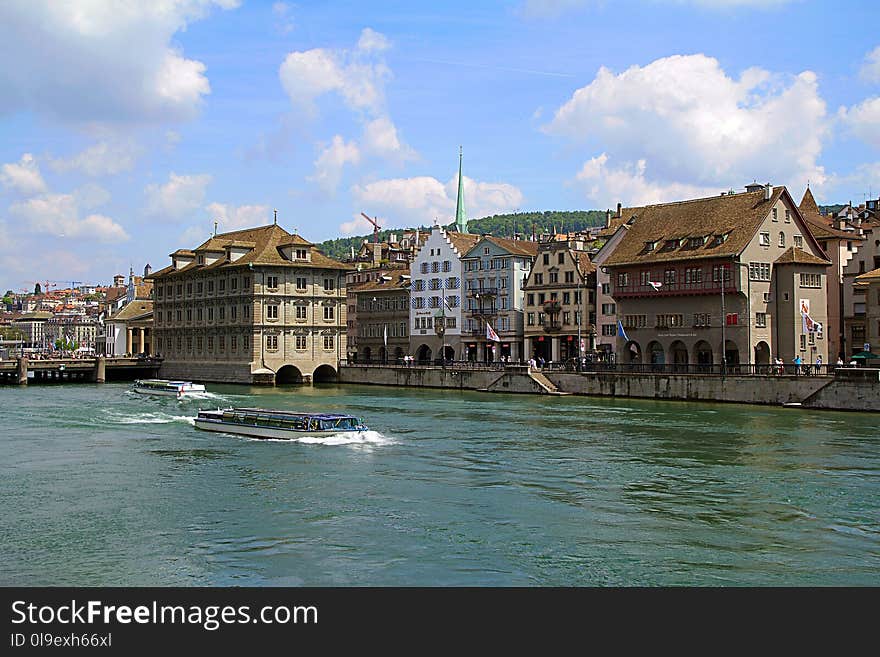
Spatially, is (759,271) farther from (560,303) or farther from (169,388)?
(169,388)

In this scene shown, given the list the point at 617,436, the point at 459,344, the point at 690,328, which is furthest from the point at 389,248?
the point at 617,436

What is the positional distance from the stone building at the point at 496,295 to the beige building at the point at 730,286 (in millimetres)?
21304

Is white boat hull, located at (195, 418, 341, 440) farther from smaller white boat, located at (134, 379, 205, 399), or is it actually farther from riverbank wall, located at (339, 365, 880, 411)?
riverbank wall, located at (339, 365, 880, 411)

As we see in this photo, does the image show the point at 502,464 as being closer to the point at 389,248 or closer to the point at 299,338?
the point at 299,338

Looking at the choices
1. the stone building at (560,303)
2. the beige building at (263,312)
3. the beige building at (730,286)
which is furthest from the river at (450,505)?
the beige building at (263,312)

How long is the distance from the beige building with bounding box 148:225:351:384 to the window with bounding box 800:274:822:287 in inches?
1906

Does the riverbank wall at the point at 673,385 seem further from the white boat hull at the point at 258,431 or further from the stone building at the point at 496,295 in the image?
the white boat hull at the point at 258,431

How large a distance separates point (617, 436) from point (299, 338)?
61.6 meters

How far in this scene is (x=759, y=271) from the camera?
75688 millimetres

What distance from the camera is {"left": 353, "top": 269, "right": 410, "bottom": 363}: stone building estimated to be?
393 feet

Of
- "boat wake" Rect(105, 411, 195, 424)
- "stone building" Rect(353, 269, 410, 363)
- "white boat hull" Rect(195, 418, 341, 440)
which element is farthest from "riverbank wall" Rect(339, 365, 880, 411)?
"white boat hull" Rect(195, 418, 341, 440)

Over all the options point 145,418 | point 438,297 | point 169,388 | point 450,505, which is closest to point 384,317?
point 438,297
